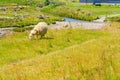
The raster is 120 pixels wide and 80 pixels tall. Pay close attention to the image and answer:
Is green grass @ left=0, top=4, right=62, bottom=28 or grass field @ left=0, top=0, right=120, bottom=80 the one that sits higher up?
grass field @ left=0, top=0, right=120, bottom=80

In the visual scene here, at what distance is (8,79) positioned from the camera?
7898mm

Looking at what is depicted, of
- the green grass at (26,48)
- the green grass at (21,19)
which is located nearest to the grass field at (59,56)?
the green grass at (26,48)

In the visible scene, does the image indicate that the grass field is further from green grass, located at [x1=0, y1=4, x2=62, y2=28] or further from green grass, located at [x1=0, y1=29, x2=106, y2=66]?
green grass, located at [x1=0, y1=4, x2=62, y2=28]

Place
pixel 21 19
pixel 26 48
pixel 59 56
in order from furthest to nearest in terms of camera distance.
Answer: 1. pixel 21 19
2. pixel 26 48
3. pixel 59 56

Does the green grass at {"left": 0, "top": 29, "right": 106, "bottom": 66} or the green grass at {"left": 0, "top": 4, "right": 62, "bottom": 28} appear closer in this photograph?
the green grass at {"left": 0, "top": 29, "right": 106, "bottom": 66}

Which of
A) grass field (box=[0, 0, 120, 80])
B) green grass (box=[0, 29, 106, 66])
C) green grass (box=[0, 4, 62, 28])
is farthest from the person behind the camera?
green grass (box=[0, 4, 62, 28])

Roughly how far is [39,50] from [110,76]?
76.3 feet

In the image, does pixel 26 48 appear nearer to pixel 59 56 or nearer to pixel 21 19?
pixel 59 56

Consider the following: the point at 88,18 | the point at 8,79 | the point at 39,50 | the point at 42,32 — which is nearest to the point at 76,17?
the point at 88,18

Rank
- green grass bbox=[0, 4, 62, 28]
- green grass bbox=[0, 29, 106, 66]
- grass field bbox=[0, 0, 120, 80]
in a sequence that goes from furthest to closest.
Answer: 1. green grass bbox=[0, 4, 62, 28]
2. green grass bbox=[0, 29, 106, 66]
3. grass field bbox=[0, 0, 120, 80]

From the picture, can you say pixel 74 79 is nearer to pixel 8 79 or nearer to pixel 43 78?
pixel 43 78

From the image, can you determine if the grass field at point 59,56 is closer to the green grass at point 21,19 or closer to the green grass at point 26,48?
the green grass at point 26,48

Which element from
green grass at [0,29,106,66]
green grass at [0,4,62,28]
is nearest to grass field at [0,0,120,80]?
green grass at [0,29,106,66]

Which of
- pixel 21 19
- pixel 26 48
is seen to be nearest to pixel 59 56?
pixel 26 48
